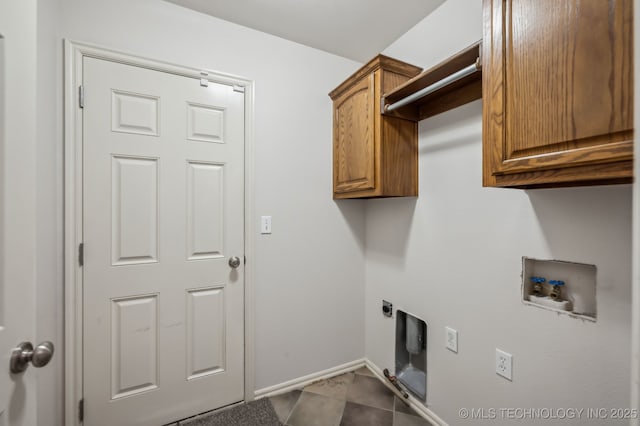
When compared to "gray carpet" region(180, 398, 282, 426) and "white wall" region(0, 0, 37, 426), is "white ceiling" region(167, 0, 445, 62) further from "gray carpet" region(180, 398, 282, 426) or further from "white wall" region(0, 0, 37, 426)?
"gray carpet" region(180, 398, 282, 426)

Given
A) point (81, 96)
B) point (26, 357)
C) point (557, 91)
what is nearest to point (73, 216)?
point (81, 96)

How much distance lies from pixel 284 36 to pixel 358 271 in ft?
5.89

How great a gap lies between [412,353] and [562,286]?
1050 mm

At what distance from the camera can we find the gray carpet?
1.60 m

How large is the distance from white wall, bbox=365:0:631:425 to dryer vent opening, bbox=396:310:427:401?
7cm

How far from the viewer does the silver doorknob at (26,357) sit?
0.63 m

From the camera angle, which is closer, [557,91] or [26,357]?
[26,357]

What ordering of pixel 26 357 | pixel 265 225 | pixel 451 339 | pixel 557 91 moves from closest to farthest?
pixel 26 357
pixel 557 91
pixel 451 339
pixel 265 225

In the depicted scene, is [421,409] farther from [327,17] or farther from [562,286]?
[327,17]

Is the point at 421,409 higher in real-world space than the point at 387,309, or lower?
lower

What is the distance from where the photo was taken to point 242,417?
5.39 feet

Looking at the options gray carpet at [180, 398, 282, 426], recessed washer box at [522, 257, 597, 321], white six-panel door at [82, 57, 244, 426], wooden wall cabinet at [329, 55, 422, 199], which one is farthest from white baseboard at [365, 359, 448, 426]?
Answer: wooden wall cabinet at [329, 55, 422, 199]

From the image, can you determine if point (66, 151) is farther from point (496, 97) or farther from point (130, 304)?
point (496, 97)

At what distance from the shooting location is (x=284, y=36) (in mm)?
1889
